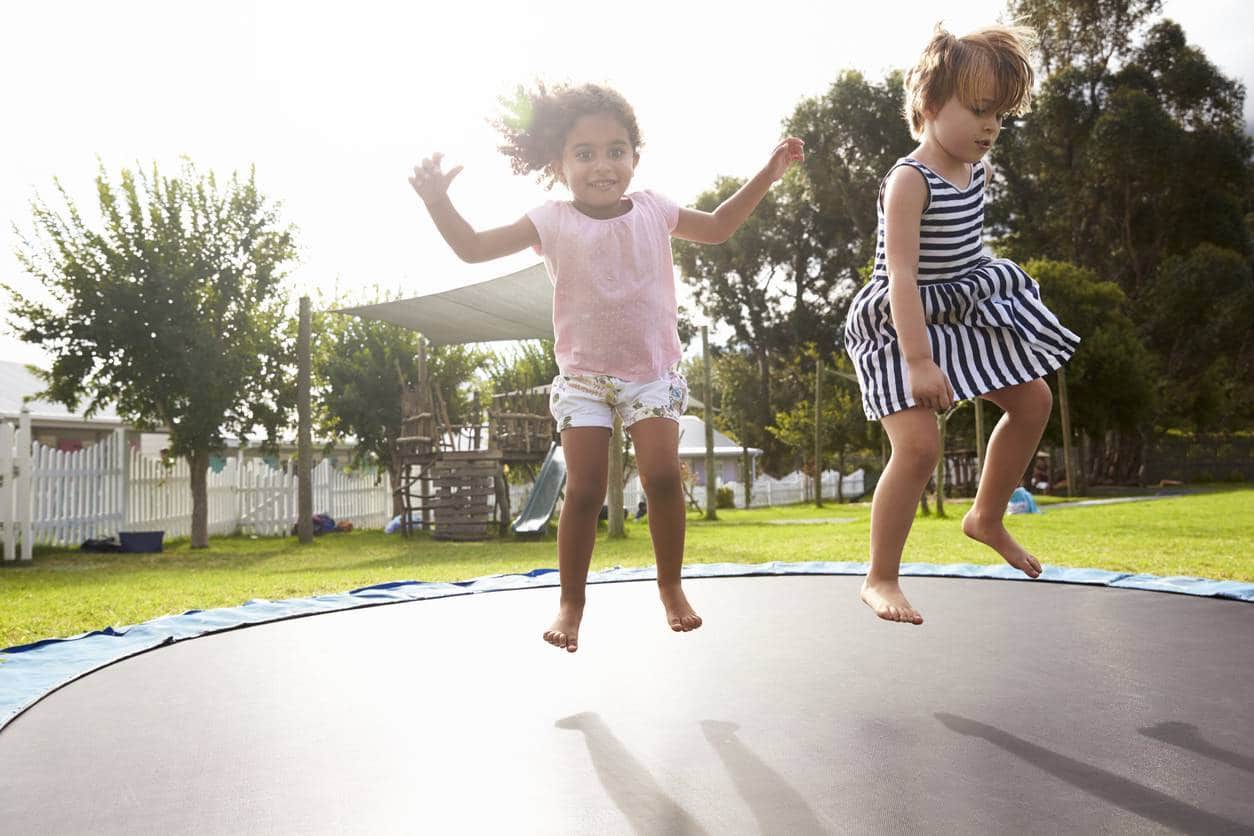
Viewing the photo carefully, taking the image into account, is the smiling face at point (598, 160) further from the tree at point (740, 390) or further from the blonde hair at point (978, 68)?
the tree at point (740, 390)

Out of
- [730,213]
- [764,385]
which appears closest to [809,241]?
[764,385]

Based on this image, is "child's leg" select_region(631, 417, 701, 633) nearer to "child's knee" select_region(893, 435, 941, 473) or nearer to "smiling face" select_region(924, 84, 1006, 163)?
"child's knee" select_region(893, 435, 941, 473)

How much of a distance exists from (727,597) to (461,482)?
18.5ft

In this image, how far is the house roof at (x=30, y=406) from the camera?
1177 centimetres

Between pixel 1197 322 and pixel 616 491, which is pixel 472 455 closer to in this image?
pixel 616 491

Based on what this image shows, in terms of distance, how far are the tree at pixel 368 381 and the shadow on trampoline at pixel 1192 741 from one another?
10609mm

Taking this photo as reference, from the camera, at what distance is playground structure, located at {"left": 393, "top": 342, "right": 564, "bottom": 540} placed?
7.81 m

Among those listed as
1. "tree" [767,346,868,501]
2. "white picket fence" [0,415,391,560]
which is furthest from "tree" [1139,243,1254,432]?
"white picket fence" [0,415,391,560]

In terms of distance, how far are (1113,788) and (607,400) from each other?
994 millimetres

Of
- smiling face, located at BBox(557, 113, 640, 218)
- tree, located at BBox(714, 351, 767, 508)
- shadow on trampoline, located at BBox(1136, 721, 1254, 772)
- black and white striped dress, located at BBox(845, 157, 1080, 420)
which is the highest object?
tree, located at BBox(714, 351, 767, 508)

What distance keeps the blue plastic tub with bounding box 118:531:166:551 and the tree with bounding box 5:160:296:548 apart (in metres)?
0.55

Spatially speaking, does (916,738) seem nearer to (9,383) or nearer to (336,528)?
(336,528)

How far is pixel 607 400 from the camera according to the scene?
1731 millimetres

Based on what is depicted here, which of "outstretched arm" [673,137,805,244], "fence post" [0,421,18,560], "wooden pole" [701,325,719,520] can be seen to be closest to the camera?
"outstretched arm" [673,137,805,244]
